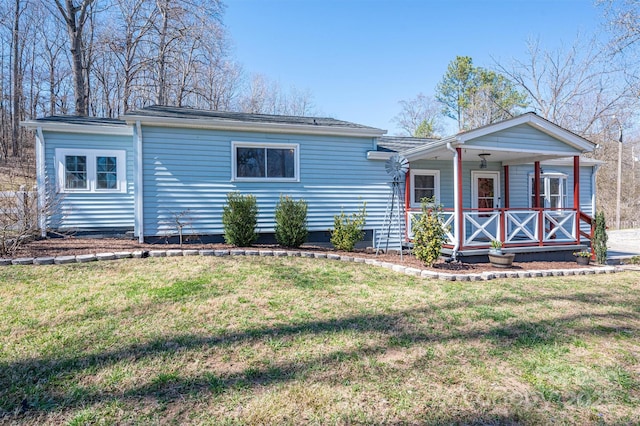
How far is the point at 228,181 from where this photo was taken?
8.21 meters

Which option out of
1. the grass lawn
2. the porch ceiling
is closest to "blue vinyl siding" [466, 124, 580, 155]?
the porch ceiling

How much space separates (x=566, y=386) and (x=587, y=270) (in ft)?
18.1

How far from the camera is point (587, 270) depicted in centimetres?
691

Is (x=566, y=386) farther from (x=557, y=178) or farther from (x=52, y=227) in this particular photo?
(x=557, y=178)

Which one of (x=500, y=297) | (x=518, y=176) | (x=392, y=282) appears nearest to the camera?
(x=500, y=297)

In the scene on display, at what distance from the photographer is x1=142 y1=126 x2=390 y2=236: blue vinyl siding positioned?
7770mm

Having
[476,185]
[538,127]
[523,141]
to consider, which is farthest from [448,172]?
[538,127]

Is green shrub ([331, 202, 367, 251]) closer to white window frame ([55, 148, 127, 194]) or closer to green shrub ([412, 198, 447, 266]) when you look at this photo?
green shrub ([412, 198, 447, 266])

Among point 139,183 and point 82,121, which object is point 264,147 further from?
point 82,121

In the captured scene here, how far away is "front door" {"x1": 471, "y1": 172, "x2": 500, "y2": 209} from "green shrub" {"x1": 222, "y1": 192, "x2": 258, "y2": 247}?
6.76 metres

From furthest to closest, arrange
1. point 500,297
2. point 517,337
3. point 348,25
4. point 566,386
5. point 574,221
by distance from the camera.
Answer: point 348,25 → point 574,221 → point 500,297 → point 517,337 → point 566,386

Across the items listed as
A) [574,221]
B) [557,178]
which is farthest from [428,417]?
[557,178]

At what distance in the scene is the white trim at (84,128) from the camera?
784cm

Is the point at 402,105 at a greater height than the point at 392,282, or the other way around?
the point at 402,105
